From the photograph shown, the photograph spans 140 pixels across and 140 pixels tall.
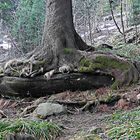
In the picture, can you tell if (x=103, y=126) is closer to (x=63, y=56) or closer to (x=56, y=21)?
(x=63, y=56)

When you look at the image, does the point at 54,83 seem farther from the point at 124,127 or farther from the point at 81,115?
the point at 124,127

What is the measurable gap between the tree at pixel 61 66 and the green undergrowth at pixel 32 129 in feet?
9.67

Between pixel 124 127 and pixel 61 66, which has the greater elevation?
pixel 61 66

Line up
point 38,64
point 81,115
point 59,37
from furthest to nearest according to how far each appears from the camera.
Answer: point 59,37, point 38,64, point 81,115

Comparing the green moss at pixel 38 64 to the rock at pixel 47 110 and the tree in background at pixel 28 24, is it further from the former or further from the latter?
the tree in background at pixel 28 24

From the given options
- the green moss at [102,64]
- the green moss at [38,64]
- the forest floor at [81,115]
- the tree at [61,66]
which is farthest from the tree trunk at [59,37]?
the forest floor at [81,115]

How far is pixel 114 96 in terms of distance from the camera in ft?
24.8

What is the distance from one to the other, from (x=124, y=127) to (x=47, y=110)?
2.34 m

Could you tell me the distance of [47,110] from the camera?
23.2 ft

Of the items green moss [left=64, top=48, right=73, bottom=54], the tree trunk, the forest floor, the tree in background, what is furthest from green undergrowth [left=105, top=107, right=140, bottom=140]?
the tree in background

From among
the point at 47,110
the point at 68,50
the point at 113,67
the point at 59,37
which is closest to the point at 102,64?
the point at 113,67

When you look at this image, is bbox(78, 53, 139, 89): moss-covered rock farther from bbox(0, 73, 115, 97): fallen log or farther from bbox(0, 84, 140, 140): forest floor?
bbox(0, 84, 140, 140): forest floor

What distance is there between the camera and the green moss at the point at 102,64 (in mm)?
8328

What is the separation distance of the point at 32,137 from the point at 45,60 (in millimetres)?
4021
